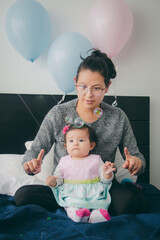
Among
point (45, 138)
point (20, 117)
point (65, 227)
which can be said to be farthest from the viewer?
point (20, 117)

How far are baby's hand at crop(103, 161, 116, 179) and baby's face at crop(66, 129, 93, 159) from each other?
0.16 metres

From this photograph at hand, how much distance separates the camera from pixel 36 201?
1156 millimetres

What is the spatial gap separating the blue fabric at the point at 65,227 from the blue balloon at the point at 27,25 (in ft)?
4.22

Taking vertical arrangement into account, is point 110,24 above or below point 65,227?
above

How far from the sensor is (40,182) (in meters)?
1.46

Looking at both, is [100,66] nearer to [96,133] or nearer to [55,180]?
[96,133]

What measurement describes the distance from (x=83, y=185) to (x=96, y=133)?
334 mm

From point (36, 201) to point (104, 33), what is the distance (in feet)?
4.69

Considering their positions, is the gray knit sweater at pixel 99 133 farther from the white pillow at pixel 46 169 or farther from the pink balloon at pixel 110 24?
the pink balloon at pixel 110 24

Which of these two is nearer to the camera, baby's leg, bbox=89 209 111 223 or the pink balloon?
baby's leg, bbox=89 209 111 223

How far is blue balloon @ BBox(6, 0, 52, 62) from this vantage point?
1726 millimetres

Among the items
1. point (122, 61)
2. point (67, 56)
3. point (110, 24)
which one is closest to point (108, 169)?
point (67, 56)

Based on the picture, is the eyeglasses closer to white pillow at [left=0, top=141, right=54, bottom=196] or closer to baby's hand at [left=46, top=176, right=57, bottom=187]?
baby's hand at [left=46, top=176, right=57, bottom=187]

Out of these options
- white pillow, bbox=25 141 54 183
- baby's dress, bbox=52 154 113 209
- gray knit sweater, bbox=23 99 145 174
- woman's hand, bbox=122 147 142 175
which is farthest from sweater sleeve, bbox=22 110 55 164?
woman's hand, bbox=122 147 142 175
